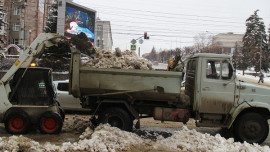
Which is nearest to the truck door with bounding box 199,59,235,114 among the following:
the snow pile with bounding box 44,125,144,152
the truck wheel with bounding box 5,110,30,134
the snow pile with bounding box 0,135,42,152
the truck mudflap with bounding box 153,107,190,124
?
the truck mudflap with bounding box 153,107,190,124

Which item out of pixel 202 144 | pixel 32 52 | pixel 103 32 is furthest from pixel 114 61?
pixel 103 32

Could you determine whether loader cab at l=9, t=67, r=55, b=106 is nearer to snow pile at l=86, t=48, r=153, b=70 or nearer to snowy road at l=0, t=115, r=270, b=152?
snowy road at l=0, t=115, r=270, b=152

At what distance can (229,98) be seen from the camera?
28.9ft

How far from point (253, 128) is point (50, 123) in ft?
18.5

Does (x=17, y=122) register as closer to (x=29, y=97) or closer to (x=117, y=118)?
(x=29, y=97)

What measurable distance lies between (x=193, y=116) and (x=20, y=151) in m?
4.84

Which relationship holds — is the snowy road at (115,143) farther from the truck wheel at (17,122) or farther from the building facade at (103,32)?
the building facade at (103,32)

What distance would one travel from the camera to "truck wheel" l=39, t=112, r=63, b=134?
859 cm

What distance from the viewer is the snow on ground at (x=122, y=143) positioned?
6.97m

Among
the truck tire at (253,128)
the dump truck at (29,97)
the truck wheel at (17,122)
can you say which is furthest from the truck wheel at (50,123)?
the truck tire at (253,128)

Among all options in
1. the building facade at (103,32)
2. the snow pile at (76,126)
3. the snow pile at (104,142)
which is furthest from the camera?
the building facade at (103,32)

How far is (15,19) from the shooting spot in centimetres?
5922

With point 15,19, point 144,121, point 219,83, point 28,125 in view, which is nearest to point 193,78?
point 219,83

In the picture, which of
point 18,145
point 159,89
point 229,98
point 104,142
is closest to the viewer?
point 18,145
